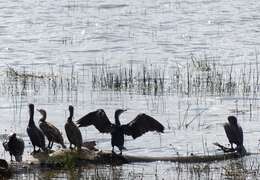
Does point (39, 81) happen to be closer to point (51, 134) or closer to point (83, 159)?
point (51, 134)

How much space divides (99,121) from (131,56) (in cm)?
1425

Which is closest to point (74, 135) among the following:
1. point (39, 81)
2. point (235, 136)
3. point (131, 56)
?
point (235, 136)

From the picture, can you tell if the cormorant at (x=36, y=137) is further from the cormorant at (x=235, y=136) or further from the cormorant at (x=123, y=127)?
the cormorant at (x=235, y=136)

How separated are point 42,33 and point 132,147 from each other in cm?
1921

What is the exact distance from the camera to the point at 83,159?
13211 millimetres

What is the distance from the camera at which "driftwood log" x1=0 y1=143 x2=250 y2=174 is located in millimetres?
12805

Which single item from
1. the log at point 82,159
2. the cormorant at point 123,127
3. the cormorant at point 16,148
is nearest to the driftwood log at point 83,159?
the log at point 82,159

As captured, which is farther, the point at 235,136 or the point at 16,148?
the point at 235,136

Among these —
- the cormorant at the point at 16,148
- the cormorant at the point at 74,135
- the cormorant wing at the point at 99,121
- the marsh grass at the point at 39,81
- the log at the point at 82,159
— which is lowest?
the log at the point at 82,159

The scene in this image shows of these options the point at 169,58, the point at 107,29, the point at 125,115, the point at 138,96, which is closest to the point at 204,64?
the point at 169,58

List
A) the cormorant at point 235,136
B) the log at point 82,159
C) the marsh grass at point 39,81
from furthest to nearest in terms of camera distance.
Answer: the marsh grass at point 39,81 < the cormorant at point 235,136 < the log at point 82,159

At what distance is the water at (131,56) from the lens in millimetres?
16453

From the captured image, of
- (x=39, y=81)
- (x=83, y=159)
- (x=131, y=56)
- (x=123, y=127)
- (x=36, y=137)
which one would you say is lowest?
(x=83, y=159)

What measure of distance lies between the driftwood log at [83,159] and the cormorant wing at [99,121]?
83 cm
